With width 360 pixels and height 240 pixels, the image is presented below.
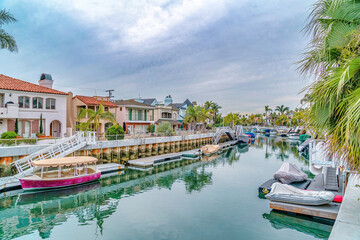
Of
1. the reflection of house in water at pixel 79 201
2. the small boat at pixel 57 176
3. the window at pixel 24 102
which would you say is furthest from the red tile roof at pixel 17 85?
the reflection of house in water at pixel 79 201

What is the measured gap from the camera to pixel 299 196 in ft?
45.1

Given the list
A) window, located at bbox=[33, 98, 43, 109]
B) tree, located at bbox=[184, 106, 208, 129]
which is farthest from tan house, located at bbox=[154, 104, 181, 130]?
window, located at bbox=[33, 98, 43, 109]

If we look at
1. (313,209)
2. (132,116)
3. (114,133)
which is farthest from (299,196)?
(132,116)

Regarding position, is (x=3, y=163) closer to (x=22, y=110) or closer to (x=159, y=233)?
(x=22, y=110)

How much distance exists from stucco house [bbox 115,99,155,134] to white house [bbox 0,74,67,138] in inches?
554

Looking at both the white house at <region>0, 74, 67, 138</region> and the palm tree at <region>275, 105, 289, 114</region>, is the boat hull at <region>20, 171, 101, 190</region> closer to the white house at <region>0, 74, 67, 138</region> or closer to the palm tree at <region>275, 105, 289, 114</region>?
the white house at <region>0, 74, 67, 138</region>

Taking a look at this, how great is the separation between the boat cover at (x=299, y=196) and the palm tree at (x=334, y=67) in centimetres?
954

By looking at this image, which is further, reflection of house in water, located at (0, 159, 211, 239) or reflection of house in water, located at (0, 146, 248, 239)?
reflection of house in water, located at (0, 146, 248, 239)

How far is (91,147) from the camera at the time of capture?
88.7ft

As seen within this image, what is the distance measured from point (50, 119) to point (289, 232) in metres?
30.3

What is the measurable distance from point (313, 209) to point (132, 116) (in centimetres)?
3905

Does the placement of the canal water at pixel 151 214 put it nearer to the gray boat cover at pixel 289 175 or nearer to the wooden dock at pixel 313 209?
the wooden dock at pixel 313 209

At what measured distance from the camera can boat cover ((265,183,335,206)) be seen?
13094 mm

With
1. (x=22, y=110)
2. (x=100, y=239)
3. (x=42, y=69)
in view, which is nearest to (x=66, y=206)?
(x=100, y=239)
